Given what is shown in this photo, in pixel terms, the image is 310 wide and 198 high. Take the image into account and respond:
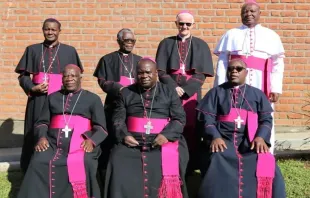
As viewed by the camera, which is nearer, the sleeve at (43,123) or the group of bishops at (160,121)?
the group of bishops at (160,121)

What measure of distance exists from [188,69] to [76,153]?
1.68 metres

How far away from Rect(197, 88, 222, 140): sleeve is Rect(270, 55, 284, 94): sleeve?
77 cm

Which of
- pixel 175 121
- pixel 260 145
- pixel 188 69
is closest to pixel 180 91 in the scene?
pixel 188 69

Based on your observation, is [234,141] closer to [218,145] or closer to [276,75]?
[218,145]

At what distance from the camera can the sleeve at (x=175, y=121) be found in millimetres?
5301

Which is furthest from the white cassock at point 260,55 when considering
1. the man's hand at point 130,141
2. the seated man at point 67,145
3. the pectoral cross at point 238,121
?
the seated man at point 67,145

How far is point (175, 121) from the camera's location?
5395 millimetres

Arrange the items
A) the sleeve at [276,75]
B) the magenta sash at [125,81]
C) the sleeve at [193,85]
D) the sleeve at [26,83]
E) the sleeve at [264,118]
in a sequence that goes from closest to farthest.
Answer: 1. the sleeve at [264,118]
2. the sleeve at [276,75]
3. the sleeve at [193,85]
4. the sleeve at [26,83]
5. the magenta sash at [125,81]

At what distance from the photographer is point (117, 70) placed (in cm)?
618

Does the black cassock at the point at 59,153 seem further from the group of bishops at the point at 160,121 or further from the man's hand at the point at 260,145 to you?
the man's hand at the point at 260,145

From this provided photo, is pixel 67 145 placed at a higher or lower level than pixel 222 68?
lower

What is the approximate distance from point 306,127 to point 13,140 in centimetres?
457

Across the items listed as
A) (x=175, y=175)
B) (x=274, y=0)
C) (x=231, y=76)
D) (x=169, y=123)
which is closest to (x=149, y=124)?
(x=169, y=123)

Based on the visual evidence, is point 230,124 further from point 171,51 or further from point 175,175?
point 171,51
